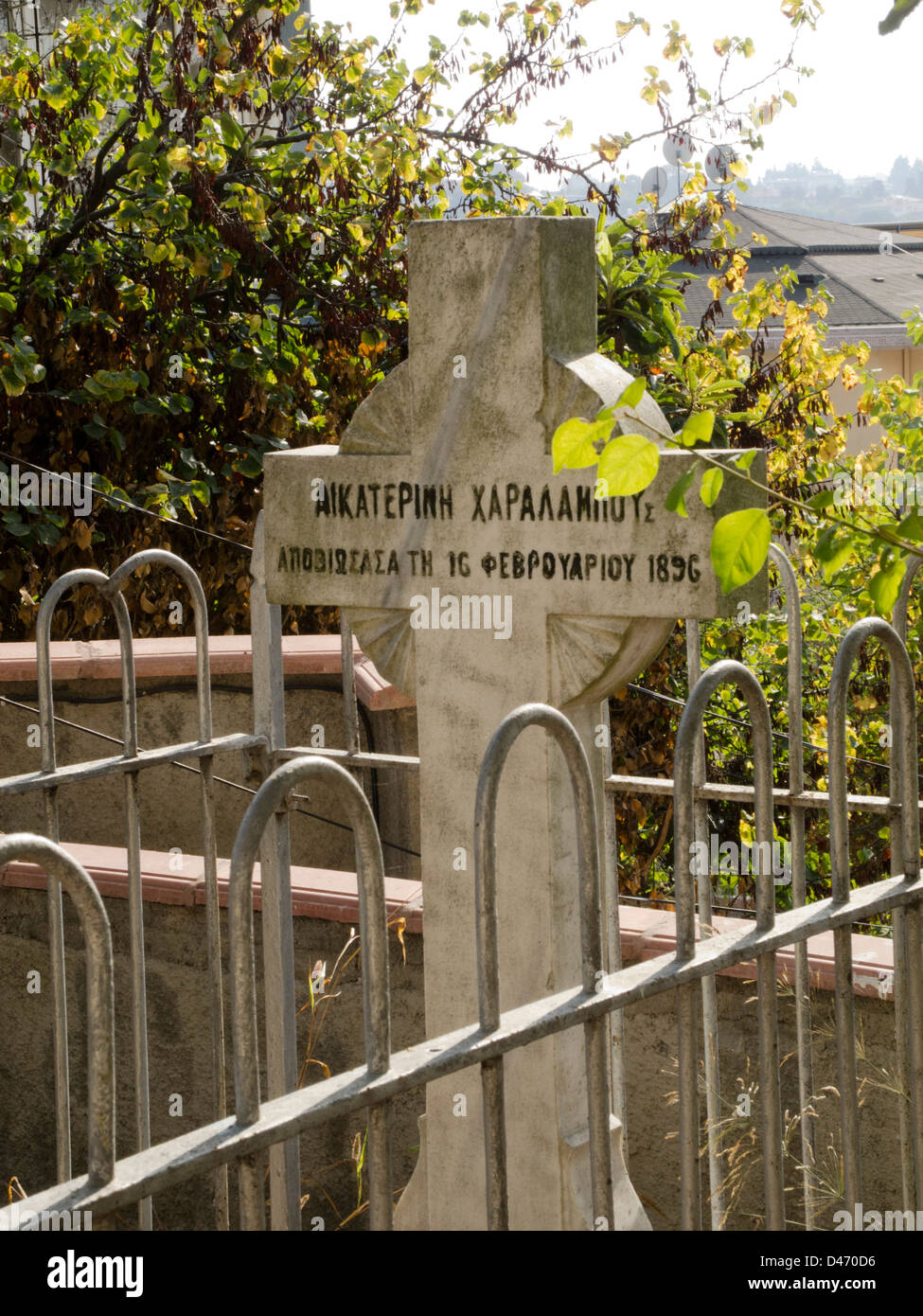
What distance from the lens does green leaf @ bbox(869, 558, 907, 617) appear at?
1717mm

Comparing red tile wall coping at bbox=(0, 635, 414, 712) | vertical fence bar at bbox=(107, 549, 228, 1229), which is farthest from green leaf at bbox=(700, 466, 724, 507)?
red tile wall coping at bbox=(0, 635, 414, 712)

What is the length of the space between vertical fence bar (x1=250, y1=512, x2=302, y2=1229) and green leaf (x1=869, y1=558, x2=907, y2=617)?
1.67 m

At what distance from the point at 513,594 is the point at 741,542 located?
1113mm

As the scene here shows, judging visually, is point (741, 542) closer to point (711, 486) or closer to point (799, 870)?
point (711, 486)

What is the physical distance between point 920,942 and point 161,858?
223 cm

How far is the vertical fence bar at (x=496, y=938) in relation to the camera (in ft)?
6.17

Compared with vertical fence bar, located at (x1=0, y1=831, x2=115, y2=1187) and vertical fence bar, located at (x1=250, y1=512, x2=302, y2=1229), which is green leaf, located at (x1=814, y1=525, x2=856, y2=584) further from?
vertical fence bar, located at (x1=250, y1=512, x2=302, y2=1229)

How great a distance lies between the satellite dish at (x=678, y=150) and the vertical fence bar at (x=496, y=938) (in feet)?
21.5

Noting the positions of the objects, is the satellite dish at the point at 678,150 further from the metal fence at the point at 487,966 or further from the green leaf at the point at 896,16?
the green leaf at the point at 896,16

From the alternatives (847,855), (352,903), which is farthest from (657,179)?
(847,855)

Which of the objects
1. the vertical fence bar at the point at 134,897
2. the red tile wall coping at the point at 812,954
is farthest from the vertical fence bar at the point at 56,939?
the red tile wall coping at the point at 812,954

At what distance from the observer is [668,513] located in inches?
103
